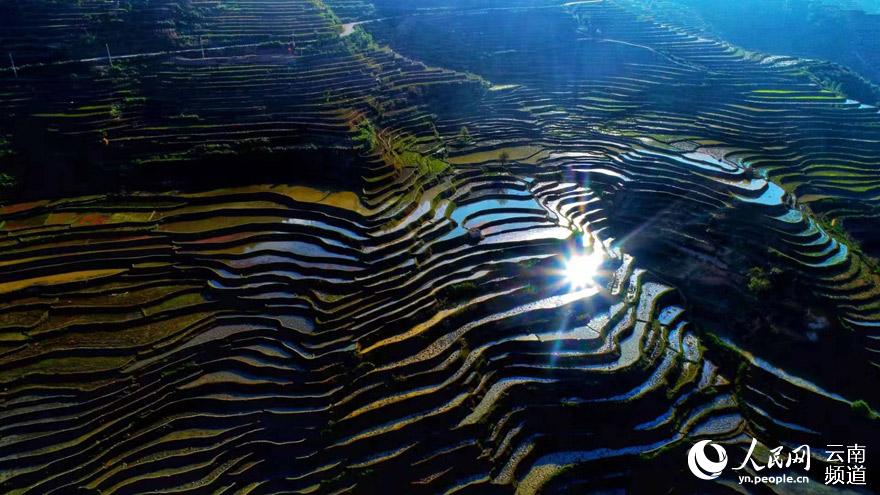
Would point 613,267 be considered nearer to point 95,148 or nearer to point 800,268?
point 800,268

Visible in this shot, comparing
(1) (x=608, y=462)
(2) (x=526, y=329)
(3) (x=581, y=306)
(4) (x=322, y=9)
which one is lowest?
(1) (x=608, y=462)

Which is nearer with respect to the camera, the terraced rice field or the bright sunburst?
the terraced rice field

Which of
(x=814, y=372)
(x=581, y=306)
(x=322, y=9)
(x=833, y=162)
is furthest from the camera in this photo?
(x=322, y=9)

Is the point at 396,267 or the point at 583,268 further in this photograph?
the point at 583,268

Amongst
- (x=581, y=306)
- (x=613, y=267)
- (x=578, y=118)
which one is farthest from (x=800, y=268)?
(x=578, y=118)

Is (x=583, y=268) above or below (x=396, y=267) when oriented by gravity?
above

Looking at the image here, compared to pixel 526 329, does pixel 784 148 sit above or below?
above

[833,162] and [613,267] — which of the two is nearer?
[613,267]

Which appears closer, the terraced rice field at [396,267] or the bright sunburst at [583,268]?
the terraced rice field at [396,267]
